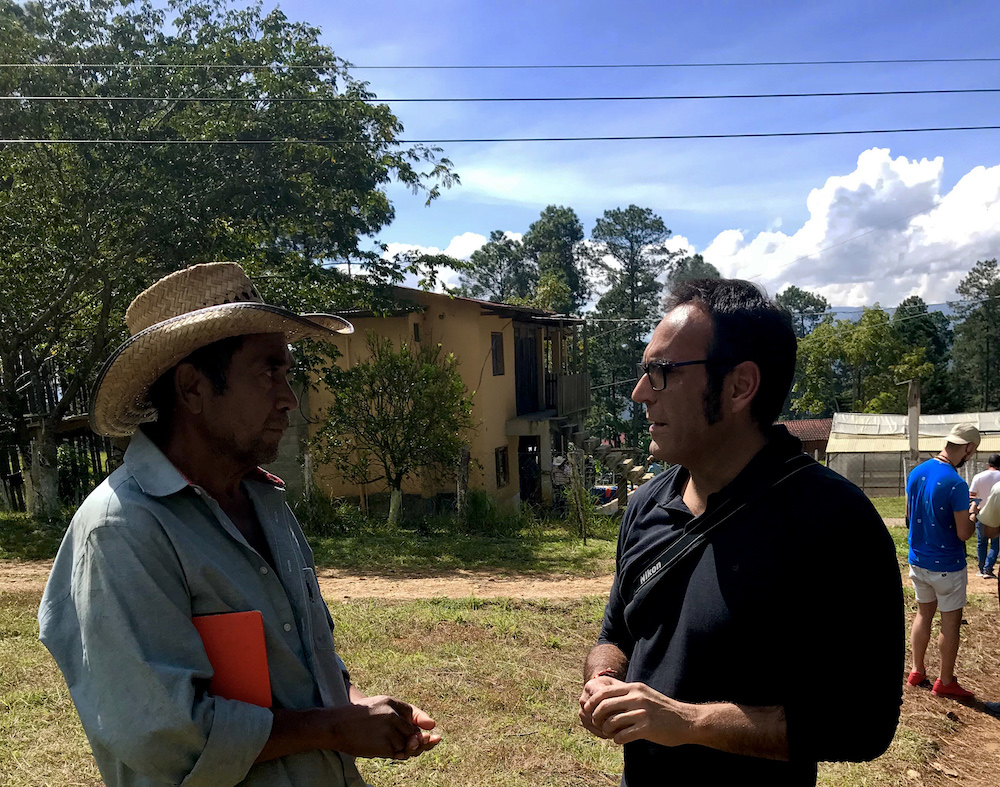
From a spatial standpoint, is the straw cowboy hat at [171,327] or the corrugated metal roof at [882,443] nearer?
the straw cowboy hat at [171,327]

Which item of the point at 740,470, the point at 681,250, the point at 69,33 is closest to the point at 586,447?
the point at 69,33

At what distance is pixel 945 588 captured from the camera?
5207mm

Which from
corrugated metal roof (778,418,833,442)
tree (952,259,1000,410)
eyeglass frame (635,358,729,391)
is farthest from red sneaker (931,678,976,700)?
tree (952,259,1000,410)

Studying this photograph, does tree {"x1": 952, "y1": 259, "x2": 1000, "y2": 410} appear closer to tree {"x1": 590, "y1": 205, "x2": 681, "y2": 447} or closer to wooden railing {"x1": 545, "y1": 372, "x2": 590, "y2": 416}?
tree {"x1": 590, "y1": 205, "x2": 681, "y2": 447}

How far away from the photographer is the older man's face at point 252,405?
6.07 feet

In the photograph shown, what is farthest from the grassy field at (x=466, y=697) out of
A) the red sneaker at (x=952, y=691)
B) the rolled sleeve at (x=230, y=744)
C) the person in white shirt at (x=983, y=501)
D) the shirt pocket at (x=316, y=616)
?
the rolled sleeve at (x=230, y=744)

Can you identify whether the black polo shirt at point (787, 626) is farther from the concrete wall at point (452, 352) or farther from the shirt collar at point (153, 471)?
the concrete wall at point (452, 352)

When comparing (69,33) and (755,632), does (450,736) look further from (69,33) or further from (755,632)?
(69,33)

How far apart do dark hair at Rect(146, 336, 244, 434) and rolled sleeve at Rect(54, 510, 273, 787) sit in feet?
1.26

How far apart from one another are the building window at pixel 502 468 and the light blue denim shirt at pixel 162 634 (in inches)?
672

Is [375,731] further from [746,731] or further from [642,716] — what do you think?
[746,731]

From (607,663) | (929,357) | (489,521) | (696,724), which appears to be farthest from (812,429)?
(696,724)

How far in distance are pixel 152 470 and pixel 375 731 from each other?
0.78 meters

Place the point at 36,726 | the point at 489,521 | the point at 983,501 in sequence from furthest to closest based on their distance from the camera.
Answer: the point at 489,521
the point at 983,501
the point at 36,726
